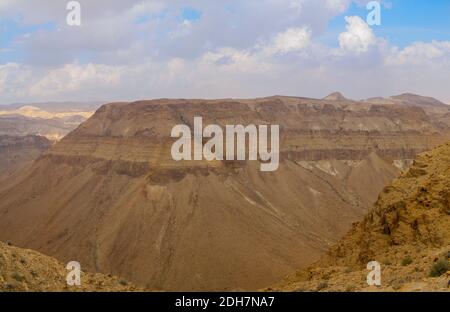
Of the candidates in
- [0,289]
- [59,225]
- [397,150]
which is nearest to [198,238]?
[59,225]

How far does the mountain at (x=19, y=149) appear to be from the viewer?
13288 centimetres

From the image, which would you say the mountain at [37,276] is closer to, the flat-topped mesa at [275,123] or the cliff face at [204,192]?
the cliff face at [204,192]

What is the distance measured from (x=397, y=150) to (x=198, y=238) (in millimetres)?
59577

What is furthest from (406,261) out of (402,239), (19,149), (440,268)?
(19,149)

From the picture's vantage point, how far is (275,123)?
8869 centimetres

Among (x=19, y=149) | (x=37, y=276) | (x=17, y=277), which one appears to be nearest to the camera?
(x=17, y=277)

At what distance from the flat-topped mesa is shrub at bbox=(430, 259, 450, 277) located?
171 ft

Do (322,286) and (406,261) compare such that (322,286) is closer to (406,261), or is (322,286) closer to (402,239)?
(406,261)

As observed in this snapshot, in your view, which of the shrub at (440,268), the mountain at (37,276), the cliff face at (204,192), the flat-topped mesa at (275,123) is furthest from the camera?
the flat-topped mesa at (275,123)

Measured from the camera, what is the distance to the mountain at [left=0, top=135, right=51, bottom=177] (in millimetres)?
132875

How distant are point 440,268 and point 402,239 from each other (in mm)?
5363

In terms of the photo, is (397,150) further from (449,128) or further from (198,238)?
(198,238)

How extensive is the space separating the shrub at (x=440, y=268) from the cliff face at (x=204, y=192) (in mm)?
31198

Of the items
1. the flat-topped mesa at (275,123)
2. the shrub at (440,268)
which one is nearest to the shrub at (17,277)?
the shrub at (440,268)
